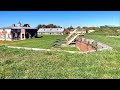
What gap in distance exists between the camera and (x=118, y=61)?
43.8 feet

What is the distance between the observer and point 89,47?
22.1m
